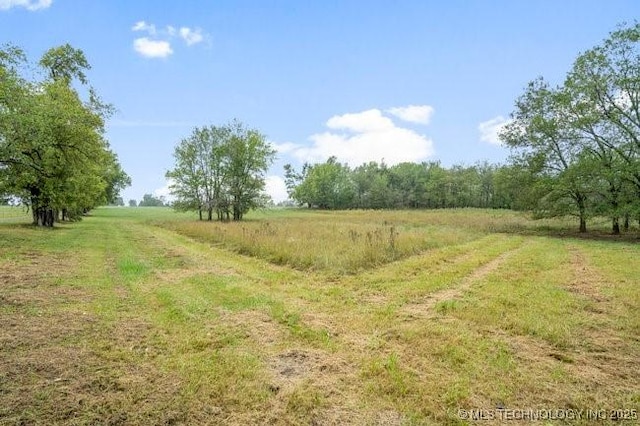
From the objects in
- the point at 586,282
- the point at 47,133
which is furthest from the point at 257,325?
the point at 47,133

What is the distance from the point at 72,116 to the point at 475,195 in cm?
7076

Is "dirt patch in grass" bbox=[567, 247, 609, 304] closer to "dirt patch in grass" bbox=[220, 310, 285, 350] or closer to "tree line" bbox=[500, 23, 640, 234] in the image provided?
"dirt patch in grass" bbox=[220, 310, 285, 350]

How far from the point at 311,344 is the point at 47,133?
56.4 feet

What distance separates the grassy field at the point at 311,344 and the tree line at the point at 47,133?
7.41m

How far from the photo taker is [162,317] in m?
5.88

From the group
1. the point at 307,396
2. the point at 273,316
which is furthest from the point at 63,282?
the point at 307,396

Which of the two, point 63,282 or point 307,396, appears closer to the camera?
point 307,396

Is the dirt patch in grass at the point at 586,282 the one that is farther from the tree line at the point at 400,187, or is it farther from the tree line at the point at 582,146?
the tree line at the point at 400,187

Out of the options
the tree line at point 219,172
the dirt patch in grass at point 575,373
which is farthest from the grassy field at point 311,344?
the tree line at point 219,172

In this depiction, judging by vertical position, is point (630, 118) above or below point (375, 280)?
above

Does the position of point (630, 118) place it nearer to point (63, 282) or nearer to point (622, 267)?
point (622, 267)

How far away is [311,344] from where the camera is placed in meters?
4.96

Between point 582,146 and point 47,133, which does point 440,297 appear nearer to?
point 47,133

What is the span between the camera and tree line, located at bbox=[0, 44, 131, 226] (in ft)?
46.9
